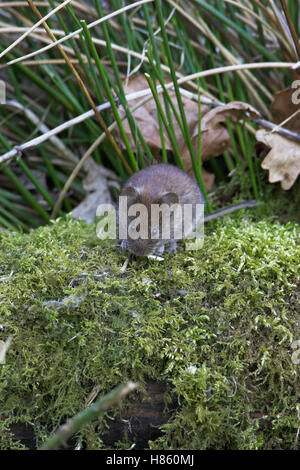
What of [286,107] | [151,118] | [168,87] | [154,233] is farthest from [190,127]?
[154,233]

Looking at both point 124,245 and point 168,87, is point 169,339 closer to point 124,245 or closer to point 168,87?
point 124,245

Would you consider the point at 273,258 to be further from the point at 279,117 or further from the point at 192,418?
the point at 279,117

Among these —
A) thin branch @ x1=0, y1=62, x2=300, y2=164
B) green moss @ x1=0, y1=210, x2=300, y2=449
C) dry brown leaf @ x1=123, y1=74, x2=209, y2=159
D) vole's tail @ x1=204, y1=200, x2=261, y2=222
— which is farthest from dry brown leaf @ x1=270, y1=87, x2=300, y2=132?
green moss @ x1=0, y1=210, x2=300, y2=449

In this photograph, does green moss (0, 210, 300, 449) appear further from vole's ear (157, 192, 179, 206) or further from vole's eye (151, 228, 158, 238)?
vole's ear (157, 192, 179, 206)

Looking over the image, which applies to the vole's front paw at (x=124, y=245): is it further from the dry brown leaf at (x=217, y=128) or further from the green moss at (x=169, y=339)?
the dry brown leaf at (x=217, y=128)

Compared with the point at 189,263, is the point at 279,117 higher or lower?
higher

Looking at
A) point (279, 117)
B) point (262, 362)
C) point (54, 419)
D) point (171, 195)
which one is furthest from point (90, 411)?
point (279, 117)
